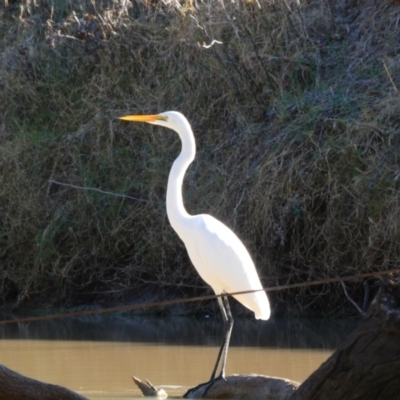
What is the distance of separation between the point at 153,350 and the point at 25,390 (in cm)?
372

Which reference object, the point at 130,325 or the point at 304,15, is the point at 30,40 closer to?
the point at 304,15

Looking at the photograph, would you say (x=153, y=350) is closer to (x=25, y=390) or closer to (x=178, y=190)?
(x=178, y=190)

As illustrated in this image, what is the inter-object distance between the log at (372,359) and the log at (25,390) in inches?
35.1

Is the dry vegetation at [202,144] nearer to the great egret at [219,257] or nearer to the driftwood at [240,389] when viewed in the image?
the great egret at [219,257]

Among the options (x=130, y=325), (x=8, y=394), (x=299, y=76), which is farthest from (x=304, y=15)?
(x=8, y=394)

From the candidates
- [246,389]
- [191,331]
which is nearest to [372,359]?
[246,389]

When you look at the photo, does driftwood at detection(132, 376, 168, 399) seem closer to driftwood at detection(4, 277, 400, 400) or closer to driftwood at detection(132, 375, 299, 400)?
driftwood at detection(132, 375, 299, 400)

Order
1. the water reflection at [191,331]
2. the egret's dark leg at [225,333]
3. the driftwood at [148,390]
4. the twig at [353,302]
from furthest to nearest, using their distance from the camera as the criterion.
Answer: the twig at [353,302] < the water reflection at [191,331] < the egret's dark leg at [225,333] < the driftwood at [148,390]

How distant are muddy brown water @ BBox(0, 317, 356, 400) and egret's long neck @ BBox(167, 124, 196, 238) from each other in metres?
0.94

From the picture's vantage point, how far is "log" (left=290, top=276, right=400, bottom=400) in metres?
3.04

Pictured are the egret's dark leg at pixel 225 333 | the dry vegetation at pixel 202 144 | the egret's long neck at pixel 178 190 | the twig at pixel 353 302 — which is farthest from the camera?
the dry vegetation at pixel 202 144

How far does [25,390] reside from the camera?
3.43 m

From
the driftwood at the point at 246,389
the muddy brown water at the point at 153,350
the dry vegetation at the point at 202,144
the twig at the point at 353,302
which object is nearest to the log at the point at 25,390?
the driftwood at the point at 246,389

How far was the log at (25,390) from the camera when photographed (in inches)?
134
